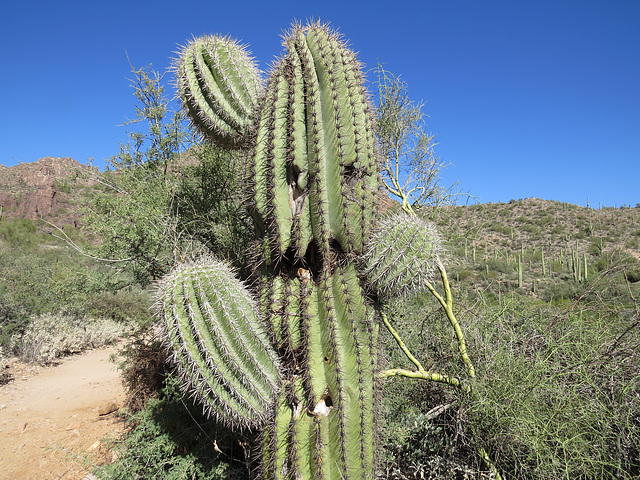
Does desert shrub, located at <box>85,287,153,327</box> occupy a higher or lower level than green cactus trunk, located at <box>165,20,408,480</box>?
lower

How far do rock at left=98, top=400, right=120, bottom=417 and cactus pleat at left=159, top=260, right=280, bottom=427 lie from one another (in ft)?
13.9

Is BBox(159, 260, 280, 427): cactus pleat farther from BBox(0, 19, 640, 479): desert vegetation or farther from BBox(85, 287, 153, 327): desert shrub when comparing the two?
BBox(85, 287, 153, 327): desert shrub

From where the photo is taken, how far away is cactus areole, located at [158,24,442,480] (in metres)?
2.09

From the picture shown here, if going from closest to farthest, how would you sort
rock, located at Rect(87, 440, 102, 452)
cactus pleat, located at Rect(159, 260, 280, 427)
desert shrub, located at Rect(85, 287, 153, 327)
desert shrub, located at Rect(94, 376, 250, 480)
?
1. cactus pleat, located at Rect(159, 260, 280, 427)
2. desert shrub, located at Rect(94, 376, 250, 480)
3. rock, located at Rect(87, 440, 102, 452)
4. desert shrub, located at Rect(85, 287, 153, 327)

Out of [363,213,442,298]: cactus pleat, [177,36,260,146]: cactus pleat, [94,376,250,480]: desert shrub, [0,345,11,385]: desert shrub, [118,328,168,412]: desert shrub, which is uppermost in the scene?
[177,36,260,146]: cactus pleat

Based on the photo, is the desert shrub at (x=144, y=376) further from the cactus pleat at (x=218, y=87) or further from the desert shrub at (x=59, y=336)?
the desert shrub at (x=59, y=336)

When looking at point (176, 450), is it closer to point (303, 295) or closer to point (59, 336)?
point (303, 295)

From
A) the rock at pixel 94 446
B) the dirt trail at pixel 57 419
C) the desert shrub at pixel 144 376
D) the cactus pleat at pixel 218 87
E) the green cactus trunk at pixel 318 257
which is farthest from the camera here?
the desert shrub at pixel 144 376

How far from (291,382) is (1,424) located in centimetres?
A: 558

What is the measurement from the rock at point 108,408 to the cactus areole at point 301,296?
13.2 feet

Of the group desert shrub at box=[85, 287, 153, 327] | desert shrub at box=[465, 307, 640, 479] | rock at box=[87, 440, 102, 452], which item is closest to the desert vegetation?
desert shrub at box=[465, 307, 640, 479]

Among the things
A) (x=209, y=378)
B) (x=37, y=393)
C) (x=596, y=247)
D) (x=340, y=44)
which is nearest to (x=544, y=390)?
(x=209, y=378)

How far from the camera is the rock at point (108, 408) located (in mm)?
5210

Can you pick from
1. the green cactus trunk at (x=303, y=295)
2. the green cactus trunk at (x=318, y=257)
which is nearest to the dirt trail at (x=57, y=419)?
the green cactus trunk at (x=303, y=295)
